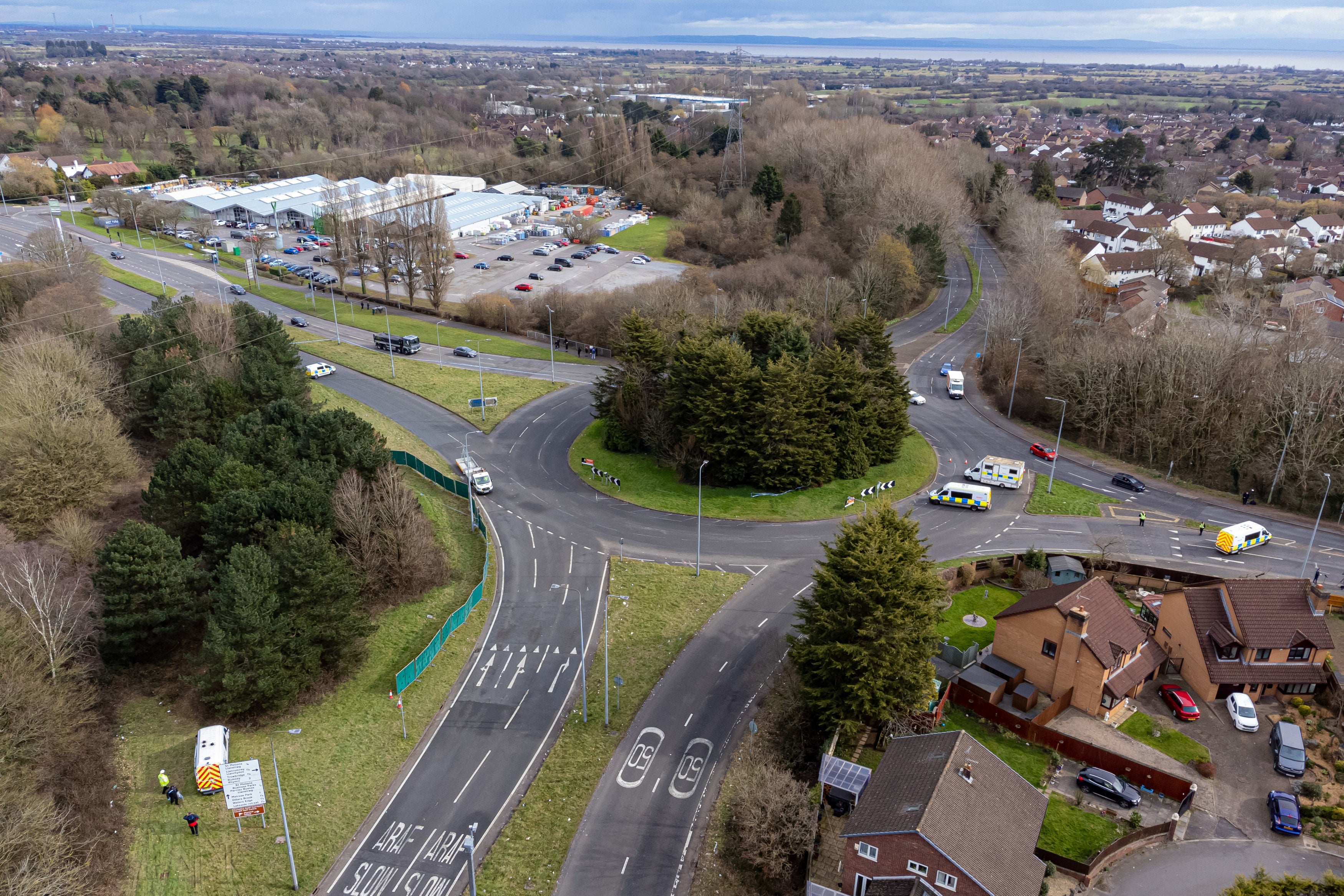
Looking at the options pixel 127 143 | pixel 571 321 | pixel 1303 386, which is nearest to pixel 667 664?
pixel 1303 386

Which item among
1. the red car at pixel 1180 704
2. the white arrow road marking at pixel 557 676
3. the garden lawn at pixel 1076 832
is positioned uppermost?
the red car at pixel 1180 704

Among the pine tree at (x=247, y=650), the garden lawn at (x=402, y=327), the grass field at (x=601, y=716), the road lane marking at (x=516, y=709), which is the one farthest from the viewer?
the garden lawn at (x=402, y=327)

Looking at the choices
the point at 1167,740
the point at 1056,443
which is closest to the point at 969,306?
the point at 1056,443

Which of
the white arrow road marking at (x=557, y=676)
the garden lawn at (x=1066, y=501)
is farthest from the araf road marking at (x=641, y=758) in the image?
the garden lawn at (x=1066, y=501)

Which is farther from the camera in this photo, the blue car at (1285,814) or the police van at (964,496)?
the police van at (964,496)

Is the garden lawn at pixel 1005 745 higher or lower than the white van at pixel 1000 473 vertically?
lower

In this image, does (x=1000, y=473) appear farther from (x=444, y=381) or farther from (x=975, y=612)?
(x=444, y=381)

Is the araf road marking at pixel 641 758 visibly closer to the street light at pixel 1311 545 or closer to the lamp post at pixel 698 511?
the lamp post at pixel 698 511
